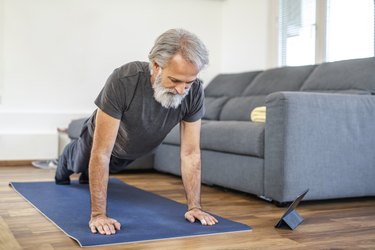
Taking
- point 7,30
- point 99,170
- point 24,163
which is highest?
point 7,30

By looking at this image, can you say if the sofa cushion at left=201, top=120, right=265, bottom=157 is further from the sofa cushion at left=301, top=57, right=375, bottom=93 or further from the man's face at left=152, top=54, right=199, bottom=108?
the man's face at left=152, top=54, right=199, bottom=108

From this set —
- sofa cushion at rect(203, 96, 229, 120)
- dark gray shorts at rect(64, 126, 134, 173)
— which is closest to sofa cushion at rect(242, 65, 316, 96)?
sofa cushion at rect(203, 96, 229, 120)

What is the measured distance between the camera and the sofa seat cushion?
2.81 m

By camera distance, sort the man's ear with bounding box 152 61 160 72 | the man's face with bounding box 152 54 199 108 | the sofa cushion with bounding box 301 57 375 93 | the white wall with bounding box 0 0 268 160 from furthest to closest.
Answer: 1. the white wall with bounding box 0 0 268 160
2. the sofa cushion with bounding box 301 57 375 93
3. the man's ear with bounding box 152 61 160 72
4. the man's face with bounding box 152 54 199 108

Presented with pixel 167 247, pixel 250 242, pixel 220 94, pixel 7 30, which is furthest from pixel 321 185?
pixel 7 30

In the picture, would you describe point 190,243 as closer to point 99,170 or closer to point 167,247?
point 167,247

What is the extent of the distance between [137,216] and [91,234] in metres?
0.41

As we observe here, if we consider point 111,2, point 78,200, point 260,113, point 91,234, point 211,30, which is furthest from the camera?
point 211,30

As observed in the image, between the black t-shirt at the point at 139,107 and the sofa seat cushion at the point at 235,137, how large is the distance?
2.29 feet

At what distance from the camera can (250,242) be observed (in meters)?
1.86

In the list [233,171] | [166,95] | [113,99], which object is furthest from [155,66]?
[233,171]

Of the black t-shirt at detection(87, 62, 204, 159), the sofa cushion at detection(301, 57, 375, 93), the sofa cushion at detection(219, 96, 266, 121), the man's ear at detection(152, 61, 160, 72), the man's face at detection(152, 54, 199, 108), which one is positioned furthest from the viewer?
the sofa cushion at detection(219, 96, 266, 121)

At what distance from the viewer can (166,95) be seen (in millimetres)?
1916

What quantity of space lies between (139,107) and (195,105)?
24 centimetres
